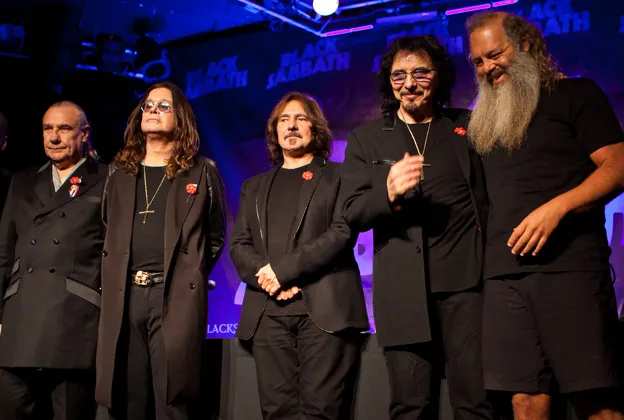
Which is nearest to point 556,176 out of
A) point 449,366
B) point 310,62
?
point 449,366

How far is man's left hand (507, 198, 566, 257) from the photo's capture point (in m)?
2.41

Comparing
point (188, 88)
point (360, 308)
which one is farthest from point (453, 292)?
point (188, 88)

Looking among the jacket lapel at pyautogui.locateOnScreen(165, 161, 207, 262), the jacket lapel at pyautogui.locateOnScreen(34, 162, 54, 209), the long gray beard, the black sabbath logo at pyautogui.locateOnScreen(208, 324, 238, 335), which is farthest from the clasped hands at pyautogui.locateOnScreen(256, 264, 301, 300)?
the black sabbath logo at pyautogui.locateOnScreen(208, 324, 238, 335)

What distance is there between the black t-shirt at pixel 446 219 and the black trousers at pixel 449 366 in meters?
0.09

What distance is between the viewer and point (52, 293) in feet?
11.5

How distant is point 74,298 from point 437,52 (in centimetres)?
221

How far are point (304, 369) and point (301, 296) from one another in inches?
13.7

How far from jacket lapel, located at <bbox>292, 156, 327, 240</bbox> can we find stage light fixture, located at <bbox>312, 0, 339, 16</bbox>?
11.4ft

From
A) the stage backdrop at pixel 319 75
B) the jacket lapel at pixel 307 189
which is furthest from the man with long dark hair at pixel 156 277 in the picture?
the stage backdrop at pixel 319 75

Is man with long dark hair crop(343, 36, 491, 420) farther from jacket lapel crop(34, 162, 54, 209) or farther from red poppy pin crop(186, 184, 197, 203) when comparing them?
jacket lapel crop(34, 162, 54, 209)

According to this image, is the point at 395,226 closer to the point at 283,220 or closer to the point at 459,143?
the point at 459,143

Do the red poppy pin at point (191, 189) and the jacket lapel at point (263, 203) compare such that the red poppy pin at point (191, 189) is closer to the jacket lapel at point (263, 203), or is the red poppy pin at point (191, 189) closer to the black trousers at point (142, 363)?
the jacket lapel at point (263, 203)

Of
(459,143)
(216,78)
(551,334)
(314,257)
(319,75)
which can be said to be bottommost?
(551,334)

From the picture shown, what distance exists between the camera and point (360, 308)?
3262 mm
